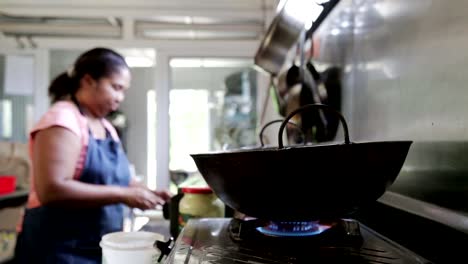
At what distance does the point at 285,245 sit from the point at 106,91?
39.7 inches

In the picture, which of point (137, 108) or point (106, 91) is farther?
point (137, 108)

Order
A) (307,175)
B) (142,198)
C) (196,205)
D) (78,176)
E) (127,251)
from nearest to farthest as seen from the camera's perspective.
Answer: (307,175) → (127,251) → (196,205) → (142,198) → (78,176)

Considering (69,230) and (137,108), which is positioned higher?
(137,108)

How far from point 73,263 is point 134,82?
3512 mm

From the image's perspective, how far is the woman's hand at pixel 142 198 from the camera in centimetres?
123

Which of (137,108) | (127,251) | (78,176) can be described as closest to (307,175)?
(127,251)

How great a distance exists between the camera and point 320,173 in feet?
1.80

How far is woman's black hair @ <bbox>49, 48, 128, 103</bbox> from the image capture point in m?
1.45

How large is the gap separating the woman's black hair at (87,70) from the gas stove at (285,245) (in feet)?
2.73

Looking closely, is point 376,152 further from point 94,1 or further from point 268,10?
point 94,1

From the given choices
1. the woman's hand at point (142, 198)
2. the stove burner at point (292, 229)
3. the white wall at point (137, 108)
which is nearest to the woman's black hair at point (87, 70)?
the woman's hand at point (142, 198)

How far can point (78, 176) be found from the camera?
4.55ft

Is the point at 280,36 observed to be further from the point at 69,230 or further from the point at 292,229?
the point at 69,230

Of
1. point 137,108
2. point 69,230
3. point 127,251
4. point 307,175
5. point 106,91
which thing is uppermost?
point 137,108
